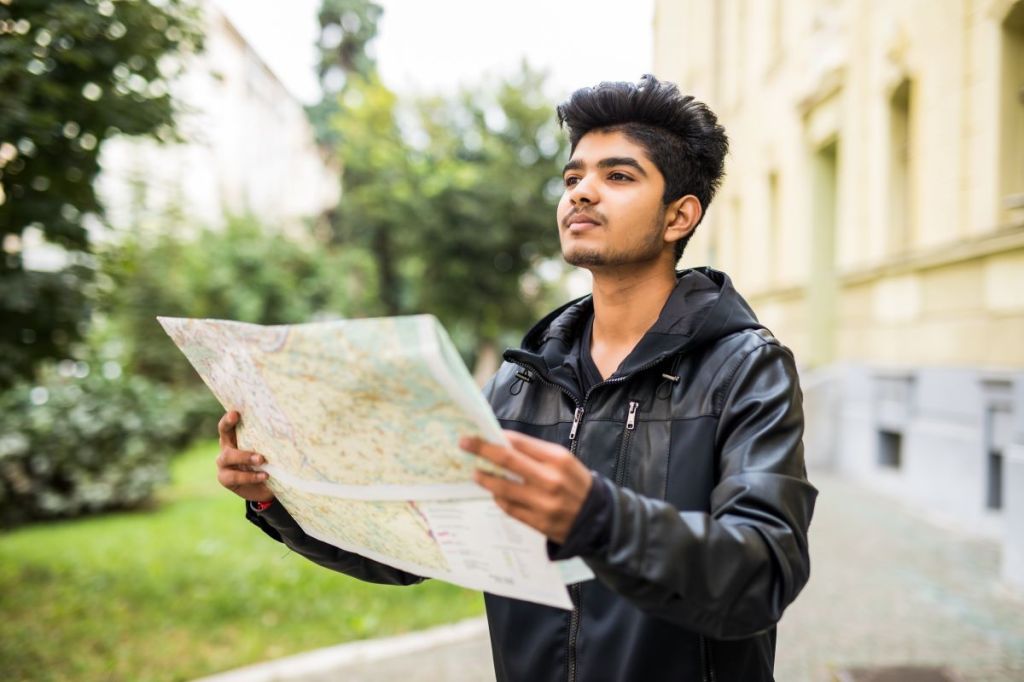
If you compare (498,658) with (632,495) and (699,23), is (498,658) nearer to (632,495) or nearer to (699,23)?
(632,495)

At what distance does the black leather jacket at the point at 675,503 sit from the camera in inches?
47.2

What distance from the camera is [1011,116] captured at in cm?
648

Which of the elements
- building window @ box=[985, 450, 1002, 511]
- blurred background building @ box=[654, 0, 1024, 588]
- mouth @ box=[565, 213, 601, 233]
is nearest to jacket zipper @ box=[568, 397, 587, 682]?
mouth @ box=[565, 213, 601, 233]

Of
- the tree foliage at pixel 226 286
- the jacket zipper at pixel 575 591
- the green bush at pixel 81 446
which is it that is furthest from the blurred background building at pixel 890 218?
the tree foliage at pixel 226 286

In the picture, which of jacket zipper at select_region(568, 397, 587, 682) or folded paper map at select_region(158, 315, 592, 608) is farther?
jacket zipper at select_region(568, 397, 587, 682)

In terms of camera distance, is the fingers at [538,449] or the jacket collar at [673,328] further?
the jacket collar at [673,328]

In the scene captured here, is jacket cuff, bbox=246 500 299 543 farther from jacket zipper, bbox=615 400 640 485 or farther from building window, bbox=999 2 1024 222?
building window, bbox=999 2 1024 222

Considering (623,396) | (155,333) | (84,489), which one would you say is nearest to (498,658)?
(623,396)

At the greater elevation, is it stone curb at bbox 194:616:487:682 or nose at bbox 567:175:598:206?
nose at bbox 567:175:598:206

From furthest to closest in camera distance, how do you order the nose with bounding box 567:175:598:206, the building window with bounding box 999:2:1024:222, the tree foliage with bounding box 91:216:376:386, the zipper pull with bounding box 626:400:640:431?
the tree foliage with bounding box 91:216:376:386 → the building window with bounding box 999:2:1024:222 → the nose with bounding box 567:175:598:206 → the zipper pull with bounding box 626:400:640:431

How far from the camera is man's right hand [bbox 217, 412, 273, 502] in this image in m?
1.60

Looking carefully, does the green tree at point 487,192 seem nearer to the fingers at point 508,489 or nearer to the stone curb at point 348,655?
the stone curb at point 348,655

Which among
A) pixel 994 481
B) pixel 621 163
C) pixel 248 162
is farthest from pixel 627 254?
pixel 248 162

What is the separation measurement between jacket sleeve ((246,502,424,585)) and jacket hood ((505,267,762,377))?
0.52 metres
